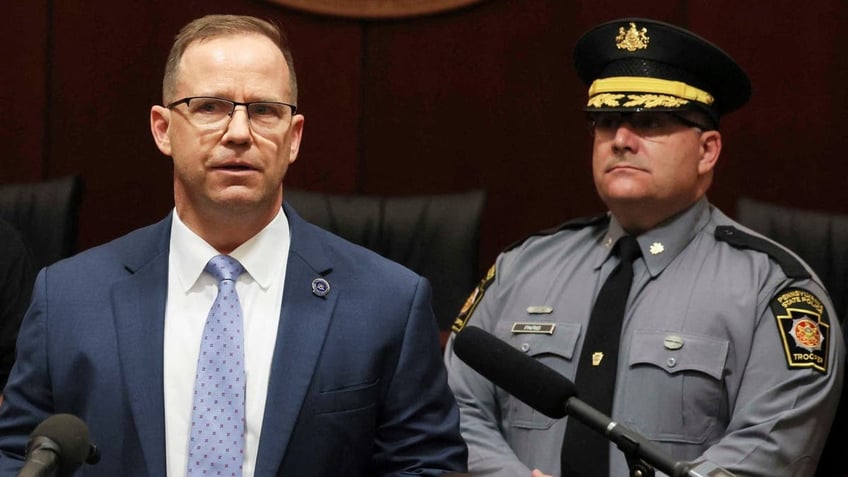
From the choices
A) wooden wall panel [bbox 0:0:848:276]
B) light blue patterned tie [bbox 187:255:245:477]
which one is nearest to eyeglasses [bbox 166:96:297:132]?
light blue patterned tie [bbox 187:255:245:477]

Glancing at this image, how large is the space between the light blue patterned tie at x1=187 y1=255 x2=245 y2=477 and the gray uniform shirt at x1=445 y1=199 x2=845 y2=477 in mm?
837

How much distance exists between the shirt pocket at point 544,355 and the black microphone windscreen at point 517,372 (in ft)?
2.92

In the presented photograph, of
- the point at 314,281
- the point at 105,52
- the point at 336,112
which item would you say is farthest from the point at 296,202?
the point at 314,281

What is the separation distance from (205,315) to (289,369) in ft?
0.50

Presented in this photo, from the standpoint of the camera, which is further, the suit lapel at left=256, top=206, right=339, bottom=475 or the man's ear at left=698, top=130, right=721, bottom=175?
the man's ear at left=698, top=130, right=721, bottom=175

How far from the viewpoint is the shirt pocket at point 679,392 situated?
254 cm

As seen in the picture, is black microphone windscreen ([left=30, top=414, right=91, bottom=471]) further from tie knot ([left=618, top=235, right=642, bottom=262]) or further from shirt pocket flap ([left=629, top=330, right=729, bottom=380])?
tie knot ([left=618, top=235, right=642, bottom=262])

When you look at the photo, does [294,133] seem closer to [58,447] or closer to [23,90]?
[58,447]

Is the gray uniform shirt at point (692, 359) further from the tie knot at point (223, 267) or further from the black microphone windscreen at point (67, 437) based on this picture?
the black microphone windscreen at point (67, 437)

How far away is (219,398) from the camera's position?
185 centimetres

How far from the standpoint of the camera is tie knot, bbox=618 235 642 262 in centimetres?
275

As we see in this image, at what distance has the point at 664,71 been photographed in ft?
9.19

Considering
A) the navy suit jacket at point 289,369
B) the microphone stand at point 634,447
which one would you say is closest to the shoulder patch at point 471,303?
the navy suit jacket at point 289,369

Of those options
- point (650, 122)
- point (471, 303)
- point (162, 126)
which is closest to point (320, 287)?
point (162, 126)
